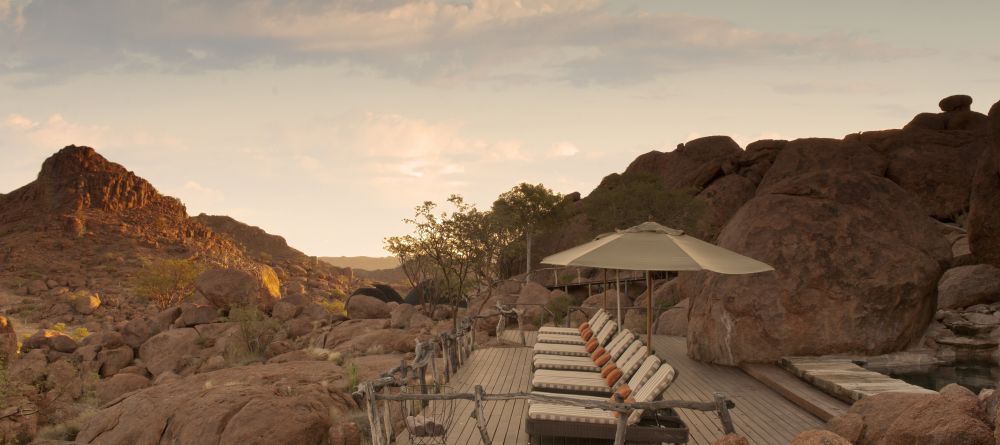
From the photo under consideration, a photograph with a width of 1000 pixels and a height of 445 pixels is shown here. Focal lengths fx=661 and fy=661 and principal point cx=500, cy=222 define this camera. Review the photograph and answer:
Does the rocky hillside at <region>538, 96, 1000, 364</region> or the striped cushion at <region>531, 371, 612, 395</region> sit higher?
the rocky hillside at <region>538, 96, 1000, 364</region>

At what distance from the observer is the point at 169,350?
69.6ft

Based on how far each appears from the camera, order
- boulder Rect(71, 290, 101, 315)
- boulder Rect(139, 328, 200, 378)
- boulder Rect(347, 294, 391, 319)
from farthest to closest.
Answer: boulder Rect(71, 290, 101, 315) → boulder Rect(347, 294, 391, 319) → boulder Rect(139, 328, 200, 378)

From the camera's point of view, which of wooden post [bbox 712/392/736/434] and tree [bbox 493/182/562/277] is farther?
tree [bbox 493/182/562/277]

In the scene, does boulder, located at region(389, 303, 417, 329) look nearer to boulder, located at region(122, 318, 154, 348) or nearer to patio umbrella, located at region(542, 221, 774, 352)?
boulder, located at region(122, 318, 154, 348)

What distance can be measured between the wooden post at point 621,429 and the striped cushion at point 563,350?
13.6ft

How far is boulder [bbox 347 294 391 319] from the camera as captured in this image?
27.5 meters

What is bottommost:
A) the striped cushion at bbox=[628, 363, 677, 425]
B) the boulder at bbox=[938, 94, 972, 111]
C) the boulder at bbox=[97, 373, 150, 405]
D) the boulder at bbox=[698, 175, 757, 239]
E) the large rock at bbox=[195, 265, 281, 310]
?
the boulder at bbox=[97, 373, 150, 405]

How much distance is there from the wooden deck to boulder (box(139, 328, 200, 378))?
11717mm

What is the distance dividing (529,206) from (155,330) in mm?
21730

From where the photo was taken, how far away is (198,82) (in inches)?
907

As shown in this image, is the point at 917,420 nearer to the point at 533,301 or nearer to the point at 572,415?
the point at 572,415

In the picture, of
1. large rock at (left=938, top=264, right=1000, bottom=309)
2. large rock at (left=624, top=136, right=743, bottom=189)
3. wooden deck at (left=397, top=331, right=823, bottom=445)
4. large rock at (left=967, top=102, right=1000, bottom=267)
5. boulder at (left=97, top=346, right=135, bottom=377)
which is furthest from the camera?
large rock at (left=624, top=136, right=743, bottom=189)

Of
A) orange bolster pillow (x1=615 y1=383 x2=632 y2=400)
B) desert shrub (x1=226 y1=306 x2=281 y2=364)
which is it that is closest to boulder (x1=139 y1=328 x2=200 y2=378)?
desert shrub (x1=226 y1=306 x2=281 y2=364)

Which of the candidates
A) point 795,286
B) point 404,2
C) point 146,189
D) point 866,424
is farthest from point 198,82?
point 146,189
